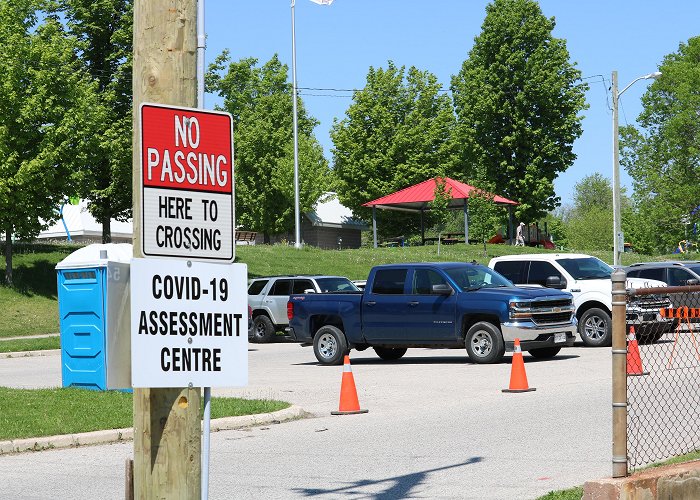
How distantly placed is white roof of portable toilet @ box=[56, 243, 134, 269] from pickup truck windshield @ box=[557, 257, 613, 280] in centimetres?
1111

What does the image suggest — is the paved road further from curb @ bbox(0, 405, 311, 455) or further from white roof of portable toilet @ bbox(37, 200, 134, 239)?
white roof of portable toilet @ bbox(37, 200, 134, 239)

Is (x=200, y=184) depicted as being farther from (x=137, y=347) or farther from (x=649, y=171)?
(x=649, y=171)

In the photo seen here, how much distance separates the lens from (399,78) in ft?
260

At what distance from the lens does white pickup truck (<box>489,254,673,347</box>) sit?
24188mm

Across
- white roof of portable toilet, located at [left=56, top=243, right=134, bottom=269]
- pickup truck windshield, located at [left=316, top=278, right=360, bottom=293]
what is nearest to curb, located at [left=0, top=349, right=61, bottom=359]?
pickup truck windshield, located at [left=316, top=278, right=360, bottom=293]

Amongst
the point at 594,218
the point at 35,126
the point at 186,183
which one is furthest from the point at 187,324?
the point at 594,218

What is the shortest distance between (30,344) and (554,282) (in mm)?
13635

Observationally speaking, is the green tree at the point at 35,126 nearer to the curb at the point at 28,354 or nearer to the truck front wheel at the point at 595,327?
the curb at the point at 28,354

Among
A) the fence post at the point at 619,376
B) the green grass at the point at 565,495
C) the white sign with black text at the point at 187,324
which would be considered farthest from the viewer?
the green grass at the point at 565,495

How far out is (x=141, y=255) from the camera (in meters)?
5.50

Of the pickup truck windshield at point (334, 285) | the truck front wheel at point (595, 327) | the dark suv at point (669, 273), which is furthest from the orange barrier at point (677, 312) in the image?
the pickup truck windshield at point (334, 285)

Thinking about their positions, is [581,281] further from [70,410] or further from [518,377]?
[70,410]

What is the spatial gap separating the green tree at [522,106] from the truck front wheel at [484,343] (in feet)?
161

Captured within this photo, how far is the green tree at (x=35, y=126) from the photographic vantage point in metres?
35.9
